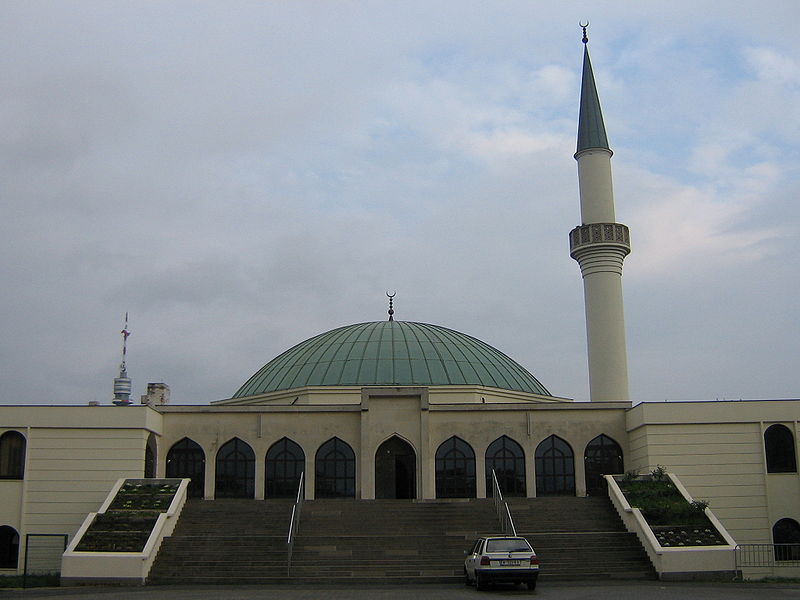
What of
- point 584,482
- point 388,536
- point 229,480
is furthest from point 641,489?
point 229,480

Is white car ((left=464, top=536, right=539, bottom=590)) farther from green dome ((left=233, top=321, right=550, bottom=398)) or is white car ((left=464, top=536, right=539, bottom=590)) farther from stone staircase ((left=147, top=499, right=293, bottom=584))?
green dome ((left=233, top=321, right=550, bottom=398))

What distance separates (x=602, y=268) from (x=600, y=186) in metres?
3.58

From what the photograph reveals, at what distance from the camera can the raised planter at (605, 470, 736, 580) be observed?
2333 cm

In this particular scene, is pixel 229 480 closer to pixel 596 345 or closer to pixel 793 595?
pixel 596 345

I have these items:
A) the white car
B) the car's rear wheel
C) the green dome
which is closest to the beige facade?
the green dome

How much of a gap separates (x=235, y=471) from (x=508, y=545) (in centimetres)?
1442

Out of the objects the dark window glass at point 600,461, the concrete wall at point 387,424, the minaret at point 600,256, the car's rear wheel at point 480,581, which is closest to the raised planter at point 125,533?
the concrete wall at point 387,424

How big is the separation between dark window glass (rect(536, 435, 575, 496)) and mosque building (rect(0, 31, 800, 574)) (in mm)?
50

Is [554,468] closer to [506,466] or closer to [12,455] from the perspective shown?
[506,466]

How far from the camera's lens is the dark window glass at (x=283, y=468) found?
106 ft

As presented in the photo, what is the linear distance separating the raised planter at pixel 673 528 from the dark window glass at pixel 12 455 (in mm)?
18947

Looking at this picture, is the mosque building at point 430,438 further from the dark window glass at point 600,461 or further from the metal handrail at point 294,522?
the metal handrail at point 294,522

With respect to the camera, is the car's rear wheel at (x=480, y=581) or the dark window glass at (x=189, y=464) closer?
the car's rear wheel at (x=480, y=581)

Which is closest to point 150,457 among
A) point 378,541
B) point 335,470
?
point 335,470
